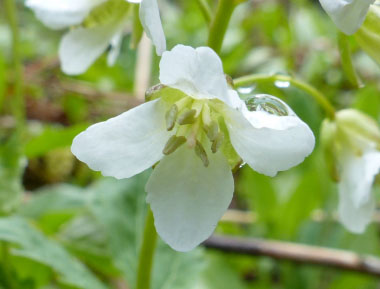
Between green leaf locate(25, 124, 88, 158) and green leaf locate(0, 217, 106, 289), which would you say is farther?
green leaf locate(25, 124, 88, 158)

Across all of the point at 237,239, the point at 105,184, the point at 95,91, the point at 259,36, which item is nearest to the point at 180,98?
the point at 105,184

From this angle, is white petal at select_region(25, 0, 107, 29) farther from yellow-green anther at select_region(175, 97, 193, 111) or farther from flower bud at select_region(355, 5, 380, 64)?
flower bud at select_region(355, 5, 380, 64)

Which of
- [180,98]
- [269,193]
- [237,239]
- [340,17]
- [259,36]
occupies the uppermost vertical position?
[340,17]

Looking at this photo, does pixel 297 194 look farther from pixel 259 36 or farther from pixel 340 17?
pixel 259 36

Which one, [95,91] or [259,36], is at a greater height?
[95,91]

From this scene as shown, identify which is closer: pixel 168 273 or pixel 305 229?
pixel 168 273

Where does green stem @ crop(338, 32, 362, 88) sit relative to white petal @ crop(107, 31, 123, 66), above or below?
above

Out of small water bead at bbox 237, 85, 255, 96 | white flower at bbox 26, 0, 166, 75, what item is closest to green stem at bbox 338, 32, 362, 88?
small water bead at bbox 237, 85, 255, 96

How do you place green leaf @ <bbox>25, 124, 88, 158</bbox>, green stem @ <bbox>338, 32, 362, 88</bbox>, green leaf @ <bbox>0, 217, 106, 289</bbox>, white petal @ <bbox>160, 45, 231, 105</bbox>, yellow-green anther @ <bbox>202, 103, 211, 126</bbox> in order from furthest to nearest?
green leaf @ <bbox>25, 124, 88, 158</bbox> → green leaf @ <bbox>0, 217, 106, 289</bbox> → green stem @ <bbox>338, 32, 362, 88</bbox> → yellow-green anther @ <bbox>202, 103, 211, 126</bbox> → white petal @ <bbox>160, 45, 231, 105</bbox>
